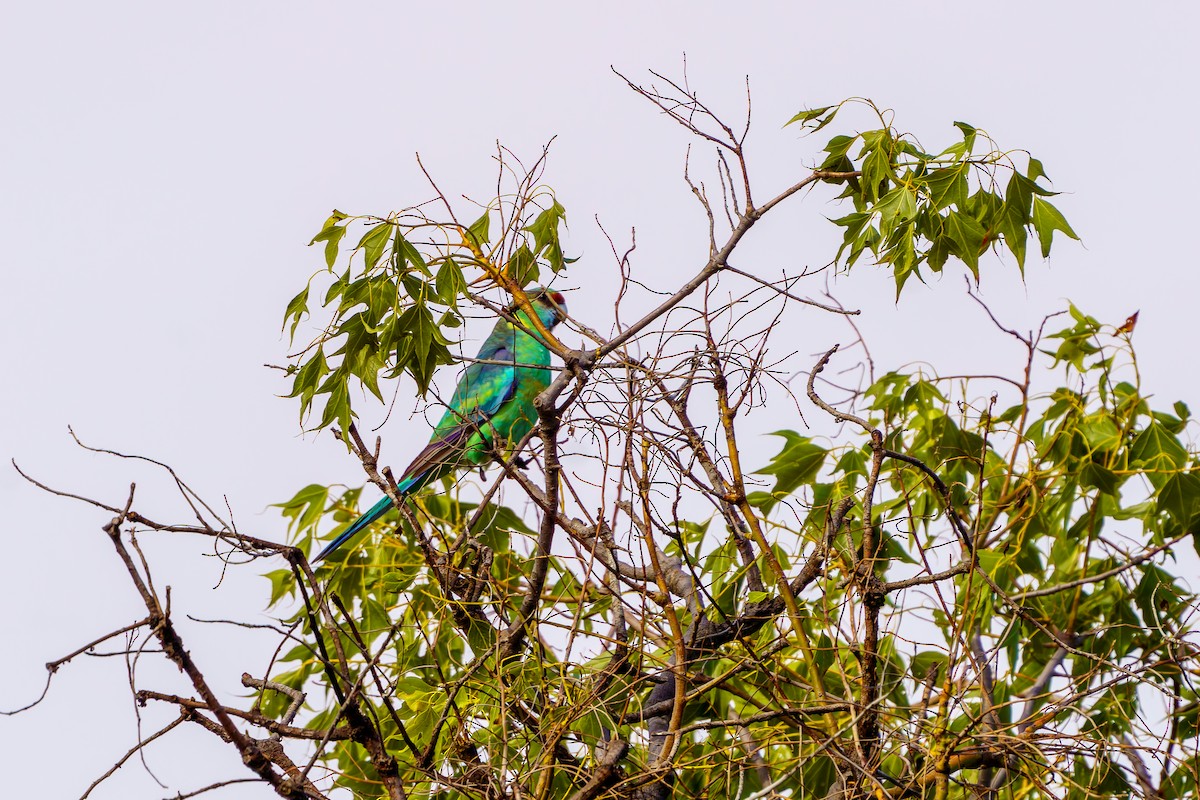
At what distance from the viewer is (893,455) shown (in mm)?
2791

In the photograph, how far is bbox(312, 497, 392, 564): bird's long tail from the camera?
4.96 meters

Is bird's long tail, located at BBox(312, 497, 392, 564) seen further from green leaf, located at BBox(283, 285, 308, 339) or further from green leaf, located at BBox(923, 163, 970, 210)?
green leaf, located at BBox(923, 163, 970, 210)

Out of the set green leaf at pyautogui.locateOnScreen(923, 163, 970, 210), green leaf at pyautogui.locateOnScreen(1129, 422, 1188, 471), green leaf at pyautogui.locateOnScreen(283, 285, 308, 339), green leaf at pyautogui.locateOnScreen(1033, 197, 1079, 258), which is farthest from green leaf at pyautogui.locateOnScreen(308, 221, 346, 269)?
green leaf at pyautogui.locateOnScreen(1129, 422, 1188, 471)

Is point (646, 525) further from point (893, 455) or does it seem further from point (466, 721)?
point (466, 721)

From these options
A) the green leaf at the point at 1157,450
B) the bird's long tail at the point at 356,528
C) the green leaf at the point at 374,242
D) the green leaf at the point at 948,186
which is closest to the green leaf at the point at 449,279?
the green leaf at the point at 374,242

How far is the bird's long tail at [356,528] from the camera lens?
496cm

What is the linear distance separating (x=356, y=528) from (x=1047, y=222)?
9.56 feet

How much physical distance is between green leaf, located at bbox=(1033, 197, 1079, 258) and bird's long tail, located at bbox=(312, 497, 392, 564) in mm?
2743

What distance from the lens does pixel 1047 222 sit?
3.45 metres

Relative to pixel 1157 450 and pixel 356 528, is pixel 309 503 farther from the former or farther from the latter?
pixel 1157 450

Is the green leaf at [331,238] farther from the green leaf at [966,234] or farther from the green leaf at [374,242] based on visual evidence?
the green leaf at [966,234]

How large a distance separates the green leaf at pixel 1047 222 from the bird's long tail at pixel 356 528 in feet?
9.00

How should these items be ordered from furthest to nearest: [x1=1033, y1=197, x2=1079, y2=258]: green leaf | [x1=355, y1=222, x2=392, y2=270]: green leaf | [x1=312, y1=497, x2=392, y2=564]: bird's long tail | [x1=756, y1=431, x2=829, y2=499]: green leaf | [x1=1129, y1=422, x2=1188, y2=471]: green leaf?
[x1=312, y1=497, x2=392, y2=564]: bird's long tail < [x1=756, y1=431, x2=829, y2=499]: green leaf < [x1=1129, y1=422, x2=1188, y2=471]: green leaf < [x1=1033, y1=197, x2=1079, y2=258]: green leaf < [x1=355, y1=222, x2=392, y2=270]: green leaf

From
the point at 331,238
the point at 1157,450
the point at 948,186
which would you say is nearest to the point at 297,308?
the point at 331,238
